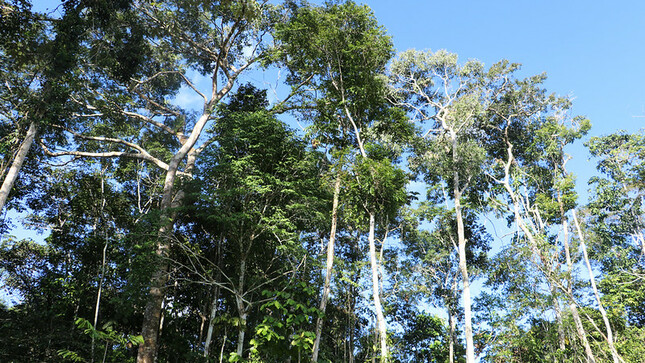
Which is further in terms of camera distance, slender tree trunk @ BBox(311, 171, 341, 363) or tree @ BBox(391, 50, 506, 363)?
tree @ BBox(391, 50, 506, 363)

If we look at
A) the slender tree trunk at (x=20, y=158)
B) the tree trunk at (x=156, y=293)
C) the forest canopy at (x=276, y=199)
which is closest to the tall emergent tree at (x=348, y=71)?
the forest canopy at (x=276, y=199)

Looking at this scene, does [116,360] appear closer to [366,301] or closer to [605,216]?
[366,301]

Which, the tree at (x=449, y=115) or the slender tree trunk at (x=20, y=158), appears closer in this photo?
the slender tree trunk at (x=20, y=158)

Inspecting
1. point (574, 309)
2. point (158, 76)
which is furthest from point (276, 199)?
point (574, 309)

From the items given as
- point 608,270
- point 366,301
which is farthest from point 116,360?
point 608,270

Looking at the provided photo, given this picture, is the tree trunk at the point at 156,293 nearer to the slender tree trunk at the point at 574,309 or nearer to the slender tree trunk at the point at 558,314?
the slender tree trunk at the point at 558,314

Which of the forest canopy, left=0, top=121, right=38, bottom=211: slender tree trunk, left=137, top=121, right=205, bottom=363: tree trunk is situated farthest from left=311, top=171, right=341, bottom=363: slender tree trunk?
left=0, top=121, right=38, bottom=211: slender tree trunk

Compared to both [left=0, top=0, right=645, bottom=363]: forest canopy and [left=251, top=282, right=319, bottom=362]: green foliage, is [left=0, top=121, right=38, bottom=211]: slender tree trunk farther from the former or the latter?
[left=251, top=282, right=319, bottom=362]: green foliage

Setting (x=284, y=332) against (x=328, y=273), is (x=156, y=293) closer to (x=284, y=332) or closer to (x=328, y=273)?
(x=284, y=332)

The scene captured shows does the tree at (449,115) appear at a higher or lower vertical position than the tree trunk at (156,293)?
higher

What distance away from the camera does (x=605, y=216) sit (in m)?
19.9

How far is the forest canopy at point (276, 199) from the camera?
9.84 m

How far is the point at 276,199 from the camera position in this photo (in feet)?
36.1

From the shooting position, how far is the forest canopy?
9844mm
